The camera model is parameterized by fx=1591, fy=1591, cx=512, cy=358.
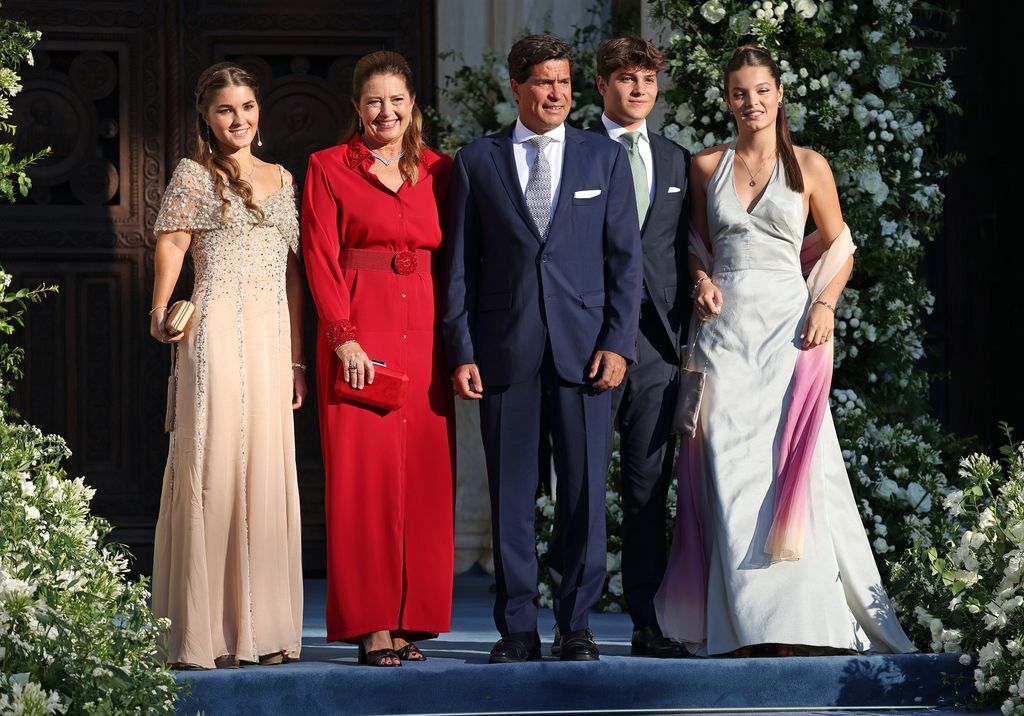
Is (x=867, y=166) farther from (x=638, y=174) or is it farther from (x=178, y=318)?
(x=178, y=318)

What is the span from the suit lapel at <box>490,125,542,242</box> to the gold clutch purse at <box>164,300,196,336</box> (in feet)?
3.43

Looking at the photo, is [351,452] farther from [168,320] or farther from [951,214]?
[951,214]

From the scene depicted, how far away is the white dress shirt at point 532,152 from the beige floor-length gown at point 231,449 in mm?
768

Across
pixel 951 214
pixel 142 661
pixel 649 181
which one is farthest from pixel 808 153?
pixel 951 214

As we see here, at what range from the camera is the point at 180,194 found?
195 inches

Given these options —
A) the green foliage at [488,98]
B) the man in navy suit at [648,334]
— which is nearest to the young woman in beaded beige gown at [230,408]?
the man in navy suit at [648,334]

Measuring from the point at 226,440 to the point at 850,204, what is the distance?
3.14m

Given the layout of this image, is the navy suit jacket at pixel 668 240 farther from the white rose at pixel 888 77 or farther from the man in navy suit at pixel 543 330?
the white rose at pixel 888 77

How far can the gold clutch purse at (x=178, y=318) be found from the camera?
16.0 ft

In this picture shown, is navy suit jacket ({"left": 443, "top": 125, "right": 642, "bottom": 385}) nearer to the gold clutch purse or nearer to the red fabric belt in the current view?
the red fabric belt

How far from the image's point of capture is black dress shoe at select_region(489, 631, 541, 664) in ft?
15.6

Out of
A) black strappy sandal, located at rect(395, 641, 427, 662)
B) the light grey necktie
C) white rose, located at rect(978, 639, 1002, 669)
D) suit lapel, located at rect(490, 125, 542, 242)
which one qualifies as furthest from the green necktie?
white rose, located at rect(978, 639, 1002, 669)

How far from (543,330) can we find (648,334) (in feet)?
1.43

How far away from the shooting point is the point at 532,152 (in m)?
4.95
